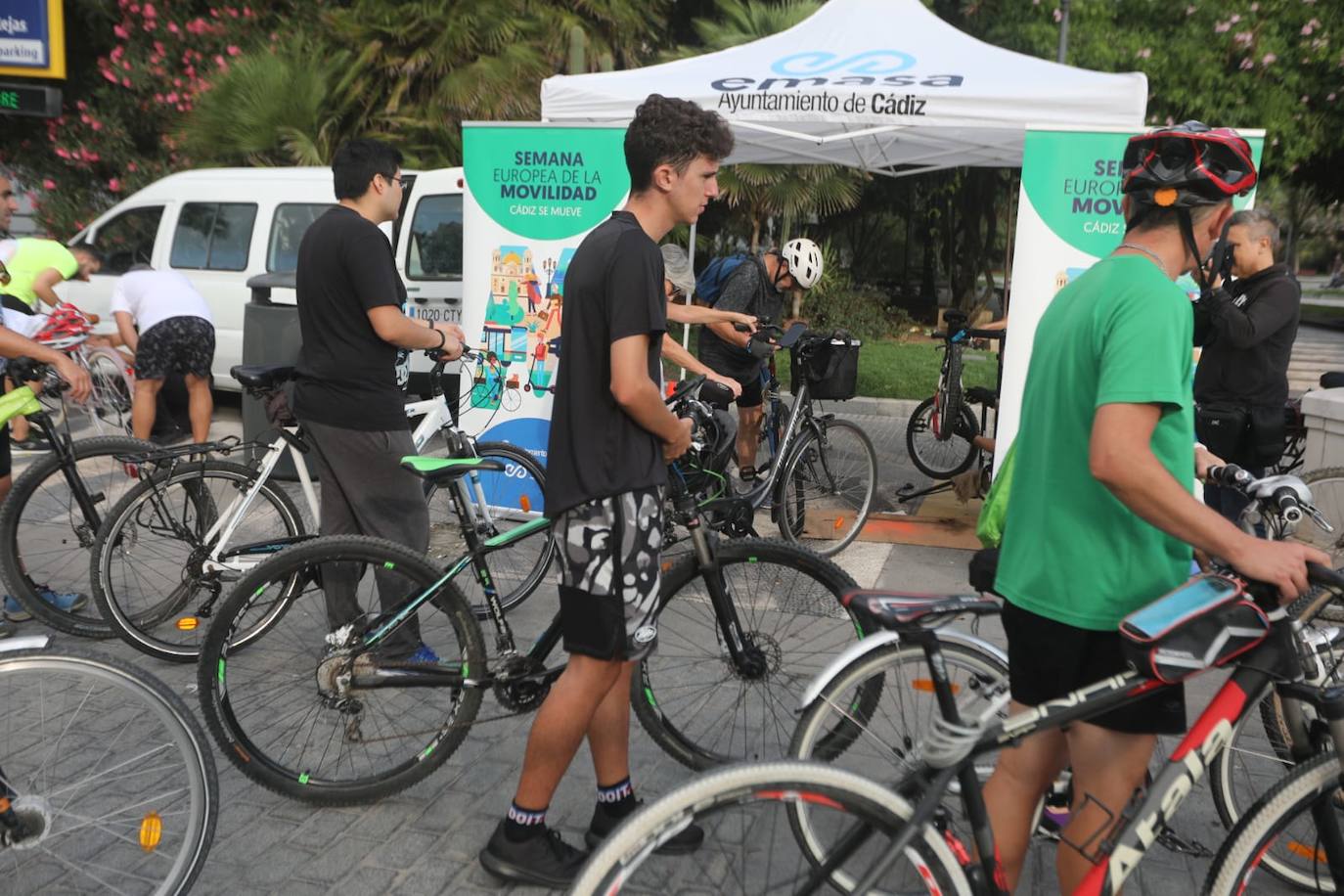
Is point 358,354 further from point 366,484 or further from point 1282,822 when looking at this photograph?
point 1282,822

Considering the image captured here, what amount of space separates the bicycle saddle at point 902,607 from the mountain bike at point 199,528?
208 centimetres

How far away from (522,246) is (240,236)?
4358 mm

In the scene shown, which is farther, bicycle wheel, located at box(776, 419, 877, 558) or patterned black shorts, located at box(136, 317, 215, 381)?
patterned black shorts, located at box(136, 317, 215, 381)

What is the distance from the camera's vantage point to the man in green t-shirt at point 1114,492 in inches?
77.5

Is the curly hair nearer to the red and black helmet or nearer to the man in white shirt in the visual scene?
the red and black helmet

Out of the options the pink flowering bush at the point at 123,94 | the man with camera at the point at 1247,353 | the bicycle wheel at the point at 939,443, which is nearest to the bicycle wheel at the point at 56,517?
the man with camera at the point at 1247,353

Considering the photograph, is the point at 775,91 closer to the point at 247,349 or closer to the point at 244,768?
the point at 247,349

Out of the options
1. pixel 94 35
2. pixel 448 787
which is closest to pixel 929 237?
pixel 94 35

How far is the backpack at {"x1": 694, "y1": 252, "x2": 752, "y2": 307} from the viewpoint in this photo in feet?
21.2

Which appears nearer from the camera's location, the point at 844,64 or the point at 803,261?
the point at 803,261

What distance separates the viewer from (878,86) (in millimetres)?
6500

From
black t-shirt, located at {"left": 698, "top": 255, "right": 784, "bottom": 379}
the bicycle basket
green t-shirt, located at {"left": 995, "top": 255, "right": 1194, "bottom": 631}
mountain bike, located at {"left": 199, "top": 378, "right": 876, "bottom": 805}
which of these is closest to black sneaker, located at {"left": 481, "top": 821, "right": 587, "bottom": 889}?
mountain bike, located at {"left": 199, "top": 378, "right": 876, "bottom": 805}

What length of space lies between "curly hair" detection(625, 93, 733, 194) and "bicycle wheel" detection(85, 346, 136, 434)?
537 centimetres

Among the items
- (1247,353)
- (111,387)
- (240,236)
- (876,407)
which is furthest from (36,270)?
(876,407)
